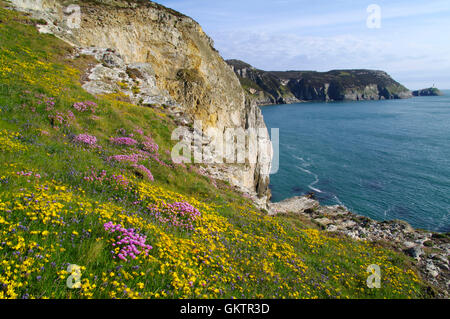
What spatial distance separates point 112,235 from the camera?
6.30m

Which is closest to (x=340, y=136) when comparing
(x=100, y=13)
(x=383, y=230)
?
(x=383, y=230)

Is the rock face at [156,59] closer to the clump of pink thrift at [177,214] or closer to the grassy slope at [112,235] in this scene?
the grassy slope at [112,235]

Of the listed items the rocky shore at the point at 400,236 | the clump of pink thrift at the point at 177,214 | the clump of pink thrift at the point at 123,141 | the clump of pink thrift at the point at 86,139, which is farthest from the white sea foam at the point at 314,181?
the clump of pink thrift at the point at 86,139

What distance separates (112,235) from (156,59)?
44844 mm

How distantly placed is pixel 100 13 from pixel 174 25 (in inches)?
531

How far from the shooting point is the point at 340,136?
10731cm

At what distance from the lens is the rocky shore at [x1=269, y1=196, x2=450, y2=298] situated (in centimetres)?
1552

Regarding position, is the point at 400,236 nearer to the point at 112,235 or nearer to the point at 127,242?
the point at 127,242

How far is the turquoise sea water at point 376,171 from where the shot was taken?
48500mm

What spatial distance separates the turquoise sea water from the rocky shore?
→ 9.18 m

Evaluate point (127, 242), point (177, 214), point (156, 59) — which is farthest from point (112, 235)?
point (156, 59)

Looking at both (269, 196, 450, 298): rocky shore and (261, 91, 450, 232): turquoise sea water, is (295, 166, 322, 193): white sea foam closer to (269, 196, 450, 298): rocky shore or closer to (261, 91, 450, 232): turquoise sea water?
(261, 91, 450, 232): turquoise sea water

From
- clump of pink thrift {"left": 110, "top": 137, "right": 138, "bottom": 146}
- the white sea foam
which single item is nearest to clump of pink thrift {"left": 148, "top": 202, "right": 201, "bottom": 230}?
clump of pink thrift {"left": 110, "top": 137, "right": 138, "bottom": 146}

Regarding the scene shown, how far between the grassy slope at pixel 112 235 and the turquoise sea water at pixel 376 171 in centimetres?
4097
